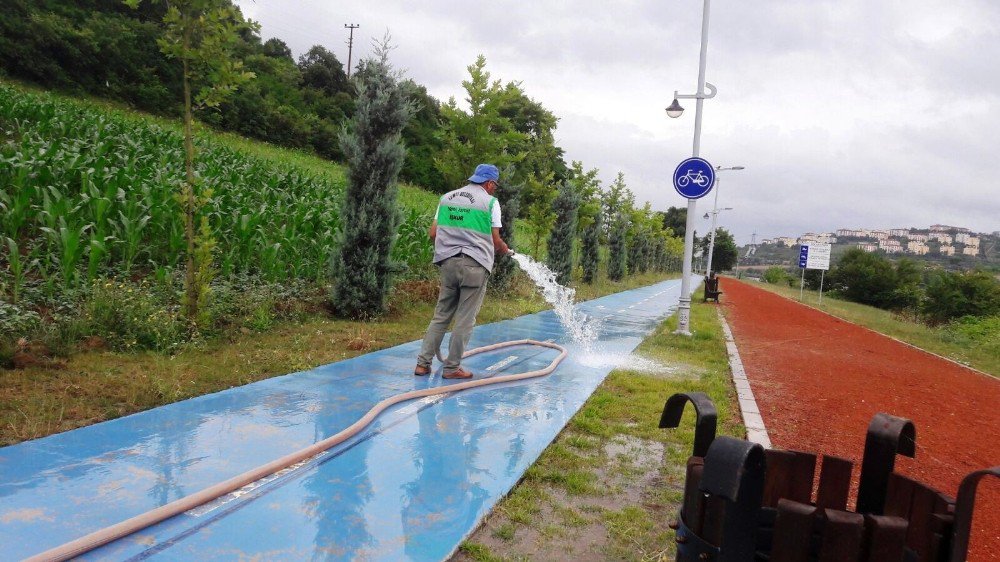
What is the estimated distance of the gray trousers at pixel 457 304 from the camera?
533 cm

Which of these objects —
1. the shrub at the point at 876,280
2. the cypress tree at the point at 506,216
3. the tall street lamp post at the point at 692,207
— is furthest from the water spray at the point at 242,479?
Answer: the shrub at the point at 876,280

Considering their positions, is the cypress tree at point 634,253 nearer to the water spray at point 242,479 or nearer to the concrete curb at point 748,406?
the concrete curb at point 748,406

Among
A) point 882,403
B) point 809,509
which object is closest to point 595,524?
point 809,509

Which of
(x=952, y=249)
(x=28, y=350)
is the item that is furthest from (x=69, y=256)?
(x=952, y=249)

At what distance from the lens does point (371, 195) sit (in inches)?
340

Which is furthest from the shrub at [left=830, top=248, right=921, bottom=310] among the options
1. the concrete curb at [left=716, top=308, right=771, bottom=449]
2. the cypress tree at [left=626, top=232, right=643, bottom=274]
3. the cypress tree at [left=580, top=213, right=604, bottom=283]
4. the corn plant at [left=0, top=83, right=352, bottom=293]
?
the corn plant at [left=0, top=83, right=352, bottom=293]

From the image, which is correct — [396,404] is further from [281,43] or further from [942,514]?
[281,43]

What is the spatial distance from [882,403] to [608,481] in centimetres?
490

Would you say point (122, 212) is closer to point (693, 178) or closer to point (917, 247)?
point (693, 178)

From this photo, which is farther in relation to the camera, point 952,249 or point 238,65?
point 952,249

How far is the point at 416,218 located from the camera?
44.5 ft

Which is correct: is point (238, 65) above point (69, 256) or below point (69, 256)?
above

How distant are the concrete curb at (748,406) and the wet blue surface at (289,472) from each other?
148 cm

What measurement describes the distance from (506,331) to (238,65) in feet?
17.3
